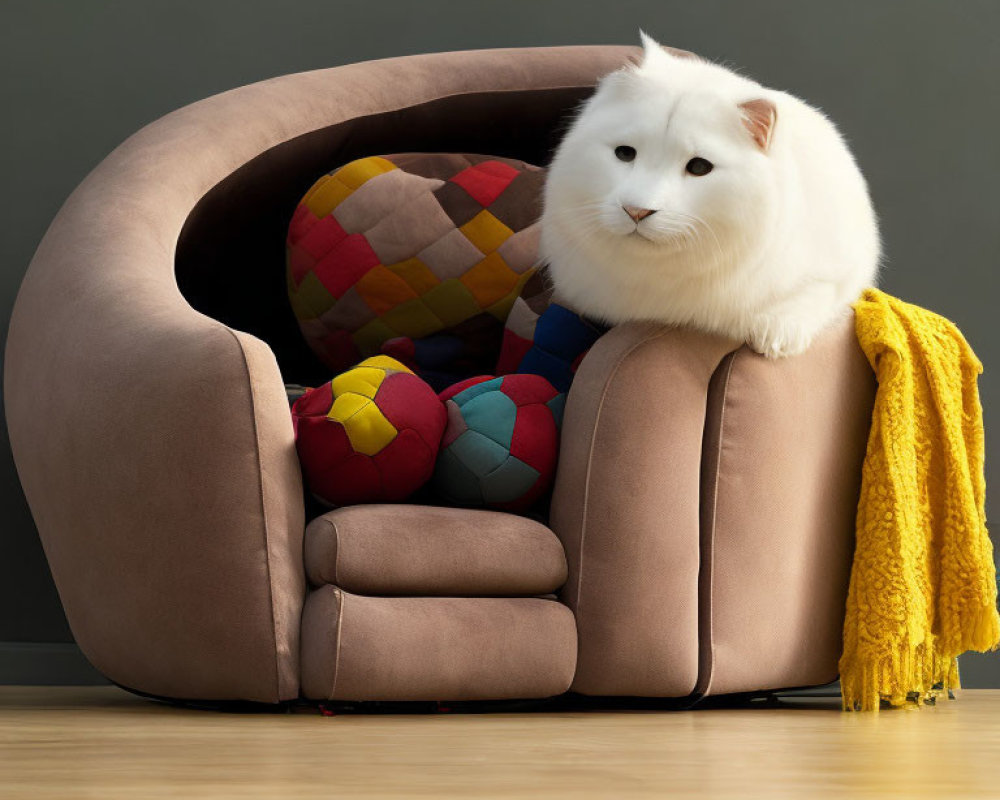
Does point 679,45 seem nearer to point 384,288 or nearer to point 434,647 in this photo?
point 384,288

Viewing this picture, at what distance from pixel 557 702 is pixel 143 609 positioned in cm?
51

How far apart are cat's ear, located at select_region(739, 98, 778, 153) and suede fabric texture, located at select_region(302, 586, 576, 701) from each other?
23.7 inches

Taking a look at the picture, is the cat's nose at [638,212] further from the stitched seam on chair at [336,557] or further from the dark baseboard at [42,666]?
the dark baseboard at [42,666]

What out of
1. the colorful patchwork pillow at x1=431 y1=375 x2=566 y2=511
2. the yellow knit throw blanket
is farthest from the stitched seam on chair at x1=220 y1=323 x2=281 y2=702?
the yellow knit throw blanket

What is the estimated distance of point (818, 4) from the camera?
2596 millimetres

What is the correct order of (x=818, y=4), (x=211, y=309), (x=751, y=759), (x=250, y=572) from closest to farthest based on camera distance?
(x=751, y=759) < (x=250, y=572) < (x=211, y=309) < (x=818, y=4)

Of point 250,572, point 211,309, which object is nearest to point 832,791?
point 250,572

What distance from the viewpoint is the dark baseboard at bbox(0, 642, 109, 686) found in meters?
2.24

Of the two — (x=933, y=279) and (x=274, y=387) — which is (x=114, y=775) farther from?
(x=933, y=279)

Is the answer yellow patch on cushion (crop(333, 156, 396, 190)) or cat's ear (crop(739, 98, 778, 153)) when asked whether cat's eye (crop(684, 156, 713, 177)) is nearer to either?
cat's ear (crop(739, 98, 778, 153))

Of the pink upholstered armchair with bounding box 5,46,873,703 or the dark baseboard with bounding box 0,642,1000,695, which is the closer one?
the pink upholstered armchair with bounding box 5,46,873,703

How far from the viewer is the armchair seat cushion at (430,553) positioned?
133 centimetres

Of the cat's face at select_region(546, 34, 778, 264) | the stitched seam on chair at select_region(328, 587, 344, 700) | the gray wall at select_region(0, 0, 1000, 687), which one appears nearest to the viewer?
the stitched seam on chair at select_region(328, 587, 344, 700)

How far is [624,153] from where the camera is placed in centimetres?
148
